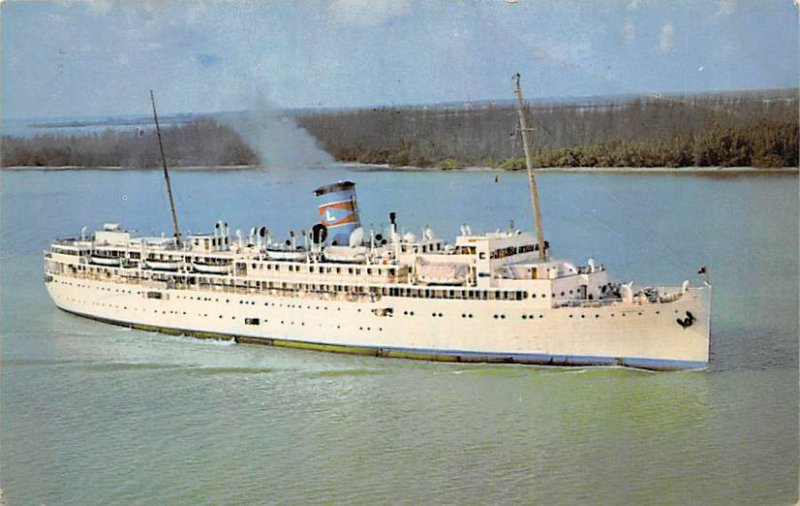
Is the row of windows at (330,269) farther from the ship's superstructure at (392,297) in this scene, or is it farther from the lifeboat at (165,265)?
the lifeboat at (165,265)

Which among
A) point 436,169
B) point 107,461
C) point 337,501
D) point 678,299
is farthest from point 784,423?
point 436,169

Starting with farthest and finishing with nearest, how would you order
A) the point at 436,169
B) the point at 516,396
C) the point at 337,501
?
the point at 436,169
the point at 516,396
the point at 337,501

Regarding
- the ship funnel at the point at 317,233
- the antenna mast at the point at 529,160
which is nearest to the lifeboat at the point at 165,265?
the ship funnel at the point at 317,233

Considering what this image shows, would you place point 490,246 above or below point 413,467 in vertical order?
above

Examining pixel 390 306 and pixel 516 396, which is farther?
pixel 390 306

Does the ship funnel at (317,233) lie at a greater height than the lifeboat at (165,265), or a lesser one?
greater

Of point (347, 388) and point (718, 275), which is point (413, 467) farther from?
point (718, 275)

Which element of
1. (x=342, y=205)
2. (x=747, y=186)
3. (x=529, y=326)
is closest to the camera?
(x=529, y=326)

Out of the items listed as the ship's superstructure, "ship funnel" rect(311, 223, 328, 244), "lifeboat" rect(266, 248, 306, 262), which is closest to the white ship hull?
the ship's superstructure
